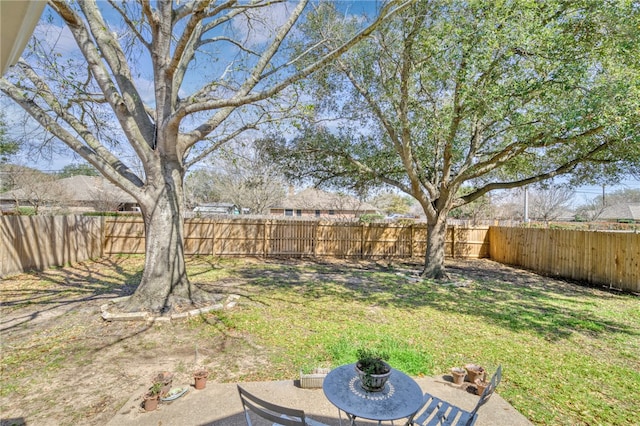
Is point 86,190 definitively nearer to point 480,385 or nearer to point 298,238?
point 298,238

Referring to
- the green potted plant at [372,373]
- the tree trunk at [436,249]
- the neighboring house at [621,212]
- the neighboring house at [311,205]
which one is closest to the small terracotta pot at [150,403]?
the green potted plant at [372,373]

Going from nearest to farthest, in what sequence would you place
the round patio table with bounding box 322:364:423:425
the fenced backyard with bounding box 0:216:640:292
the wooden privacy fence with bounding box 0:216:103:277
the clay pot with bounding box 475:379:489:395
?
the round patio table with bounding box 322:364:423:425, the clay pot with bounding box 475:379:489:395, the wooden privacy fence with bounding box 0:216:103:277, the fenced backyard with bounding box 0:216:640:292

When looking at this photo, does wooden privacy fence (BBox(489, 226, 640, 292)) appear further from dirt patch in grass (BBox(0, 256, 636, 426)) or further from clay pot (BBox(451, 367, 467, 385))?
clay pot (BBox(451, 367, 467, 385))

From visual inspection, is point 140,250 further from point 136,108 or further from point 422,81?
point 422,81

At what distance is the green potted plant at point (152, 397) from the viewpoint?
2869 millimetres

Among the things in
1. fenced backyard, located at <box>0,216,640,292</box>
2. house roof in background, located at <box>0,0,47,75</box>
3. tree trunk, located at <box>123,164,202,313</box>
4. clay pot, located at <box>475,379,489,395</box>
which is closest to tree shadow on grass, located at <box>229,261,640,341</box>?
fenced backyard, located at <box>0,216,640,292</box>

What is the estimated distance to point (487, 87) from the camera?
6.13 metres

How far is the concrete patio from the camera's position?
8.93 feet

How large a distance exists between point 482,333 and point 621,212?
38.9 meters

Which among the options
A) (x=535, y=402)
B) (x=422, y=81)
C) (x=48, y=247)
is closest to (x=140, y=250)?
Answer: (x=48, y=247)

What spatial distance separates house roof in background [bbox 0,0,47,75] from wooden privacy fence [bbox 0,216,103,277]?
9.12 metres

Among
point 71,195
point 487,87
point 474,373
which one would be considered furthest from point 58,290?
point 71,195

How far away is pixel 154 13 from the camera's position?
17.2 ft

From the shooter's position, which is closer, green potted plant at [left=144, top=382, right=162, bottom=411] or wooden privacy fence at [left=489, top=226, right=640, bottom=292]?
green potted plant at [left=144, top=382, right=162, bottom=411]
